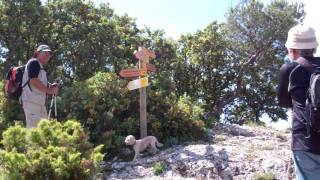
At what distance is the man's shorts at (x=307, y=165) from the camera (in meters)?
3.83

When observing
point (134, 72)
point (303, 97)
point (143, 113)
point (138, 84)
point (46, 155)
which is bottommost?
point (46, 155)

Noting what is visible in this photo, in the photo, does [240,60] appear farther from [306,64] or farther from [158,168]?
[306,64]

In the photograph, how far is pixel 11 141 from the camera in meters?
5.77

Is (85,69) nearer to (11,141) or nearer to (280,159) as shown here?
(280,159)

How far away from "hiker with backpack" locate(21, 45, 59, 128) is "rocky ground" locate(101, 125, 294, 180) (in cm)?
139

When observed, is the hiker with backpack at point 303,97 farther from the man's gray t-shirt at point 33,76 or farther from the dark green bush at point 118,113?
the dark green bush at point 118,113

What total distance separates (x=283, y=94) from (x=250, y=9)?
22.1 meters

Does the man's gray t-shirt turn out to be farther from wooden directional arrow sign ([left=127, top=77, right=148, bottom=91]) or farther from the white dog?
wooden directional arrow sign ([left=127, top=77, right=148, bottom=91])

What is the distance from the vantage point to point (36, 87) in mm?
8086

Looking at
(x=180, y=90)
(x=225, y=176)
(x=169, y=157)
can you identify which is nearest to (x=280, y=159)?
(x=225, y=176)

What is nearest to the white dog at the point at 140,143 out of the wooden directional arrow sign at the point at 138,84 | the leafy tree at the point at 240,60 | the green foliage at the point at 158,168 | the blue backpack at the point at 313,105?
the green foliage at the point at 158,168

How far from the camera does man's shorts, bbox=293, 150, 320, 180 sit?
3828 millimetres

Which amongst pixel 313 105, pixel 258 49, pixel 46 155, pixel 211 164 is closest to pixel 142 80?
pixel 211 164

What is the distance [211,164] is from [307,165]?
4785 mm
